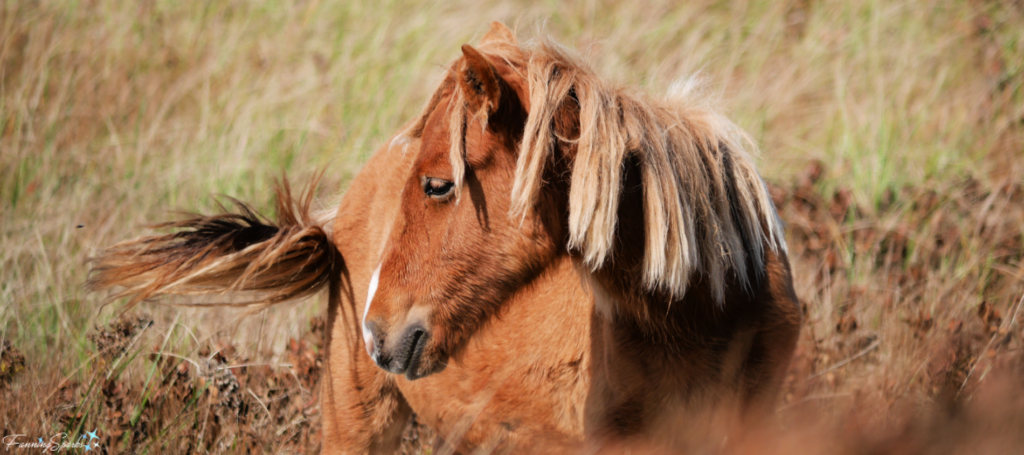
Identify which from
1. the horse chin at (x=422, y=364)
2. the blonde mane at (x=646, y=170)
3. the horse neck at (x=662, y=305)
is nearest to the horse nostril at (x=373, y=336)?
the horse chin at (x=422, y=364)

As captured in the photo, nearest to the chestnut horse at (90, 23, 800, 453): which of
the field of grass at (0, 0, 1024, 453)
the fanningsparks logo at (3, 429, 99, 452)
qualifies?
the field of grass at (0, 0, 1024, 453)

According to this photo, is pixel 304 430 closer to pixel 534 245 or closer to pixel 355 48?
pixel 534 245

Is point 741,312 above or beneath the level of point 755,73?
beneath

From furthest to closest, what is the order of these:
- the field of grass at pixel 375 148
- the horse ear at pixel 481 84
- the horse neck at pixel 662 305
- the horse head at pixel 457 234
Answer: the field of grass at pixel 375 148 → the horse neck at pixel 662 305 → the horse head at pixel 457 234 → the horse ear at pixel 481 84

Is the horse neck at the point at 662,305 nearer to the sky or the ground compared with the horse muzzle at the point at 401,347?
nearer to the sky

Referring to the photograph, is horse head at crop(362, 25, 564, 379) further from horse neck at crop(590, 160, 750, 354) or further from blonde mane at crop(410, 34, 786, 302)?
horse neck at crop(590, 160, 750, 354)

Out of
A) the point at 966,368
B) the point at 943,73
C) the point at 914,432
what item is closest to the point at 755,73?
the point at 943,73

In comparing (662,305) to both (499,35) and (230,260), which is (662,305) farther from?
(230,260)

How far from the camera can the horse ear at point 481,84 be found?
187 cm

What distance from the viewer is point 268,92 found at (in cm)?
623

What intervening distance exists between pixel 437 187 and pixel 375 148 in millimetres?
3820

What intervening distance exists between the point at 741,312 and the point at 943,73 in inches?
210

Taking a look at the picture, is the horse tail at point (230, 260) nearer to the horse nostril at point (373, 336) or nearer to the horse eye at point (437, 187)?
the horse nostril at point (373, 336)

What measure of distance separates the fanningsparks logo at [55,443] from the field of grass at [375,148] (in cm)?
7
